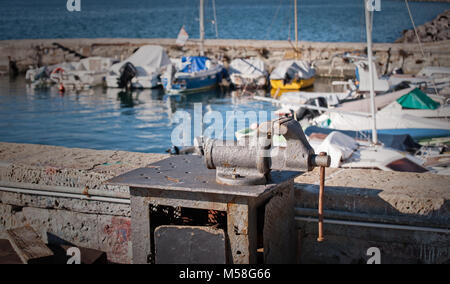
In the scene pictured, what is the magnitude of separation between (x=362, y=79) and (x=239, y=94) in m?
11.7

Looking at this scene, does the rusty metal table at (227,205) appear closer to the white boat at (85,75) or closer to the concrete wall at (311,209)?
the concrete wall at (311,209)

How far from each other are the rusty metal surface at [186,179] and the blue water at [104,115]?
561 inches

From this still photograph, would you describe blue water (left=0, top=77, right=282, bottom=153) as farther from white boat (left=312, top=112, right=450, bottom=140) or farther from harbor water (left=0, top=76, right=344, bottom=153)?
white boat (left=312, top=112, right=450, bottom=140)

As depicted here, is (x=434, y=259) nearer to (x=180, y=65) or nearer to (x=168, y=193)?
(x=168, y=193)

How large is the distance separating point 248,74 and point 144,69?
6.69 meters

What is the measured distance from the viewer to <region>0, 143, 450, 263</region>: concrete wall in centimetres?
373

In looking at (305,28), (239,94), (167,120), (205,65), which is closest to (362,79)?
(167,120)

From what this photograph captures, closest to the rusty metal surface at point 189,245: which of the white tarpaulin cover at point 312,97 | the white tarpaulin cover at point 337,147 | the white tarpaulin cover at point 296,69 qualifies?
the white tarpaulin cover at point 337,147

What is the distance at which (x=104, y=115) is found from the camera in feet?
85.3

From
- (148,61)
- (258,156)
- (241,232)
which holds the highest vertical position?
(148,61)

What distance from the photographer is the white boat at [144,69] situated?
3269 centimetres

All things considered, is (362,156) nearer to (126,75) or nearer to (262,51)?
(126,75)

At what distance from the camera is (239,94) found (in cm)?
3066

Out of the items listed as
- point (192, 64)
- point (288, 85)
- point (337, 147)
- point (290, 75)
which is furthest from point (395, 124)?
point (192, 64)
